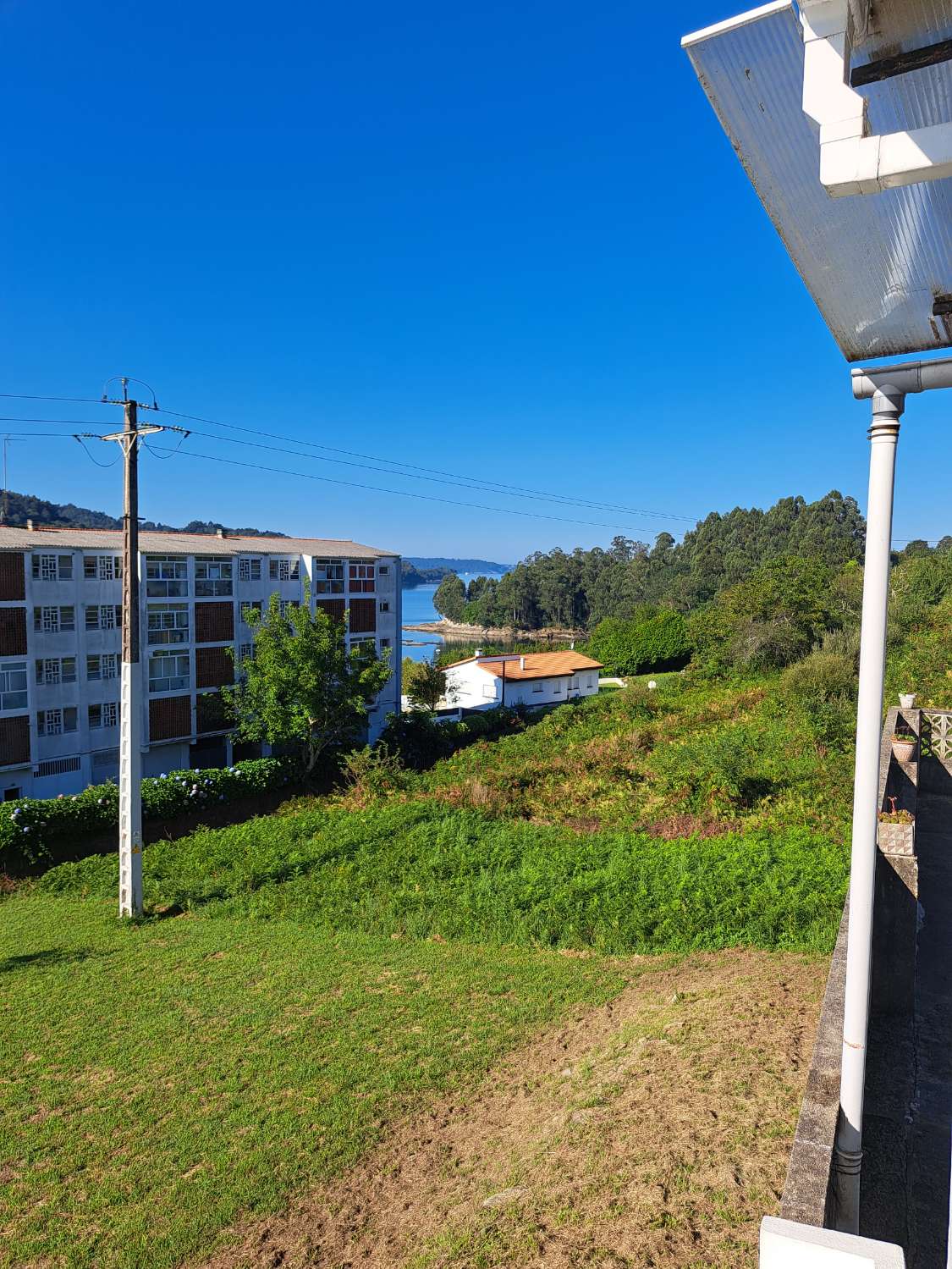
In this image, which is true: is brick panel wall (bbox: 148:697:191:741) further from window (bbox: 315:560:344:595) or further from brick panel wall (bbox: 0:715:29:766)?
window (bbox: 315:560:344:595)

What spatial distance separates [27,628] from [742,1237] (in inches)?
1012

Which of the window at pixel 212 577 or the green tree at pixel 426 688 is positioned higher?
the window at pixel 212 577

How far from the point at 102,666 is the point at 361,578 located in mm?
13433

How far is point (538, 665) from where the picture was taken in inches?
2021

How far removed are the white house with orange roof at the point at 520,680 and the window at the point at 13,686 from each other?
26400 mm

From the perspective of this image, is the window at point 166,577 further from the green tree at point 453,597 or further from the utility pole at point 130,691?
the green tree at point 453,597

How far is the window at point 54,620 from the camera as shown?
24.8 m

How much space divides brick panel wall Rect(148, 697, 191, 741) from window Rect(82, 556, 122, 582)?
183 inches

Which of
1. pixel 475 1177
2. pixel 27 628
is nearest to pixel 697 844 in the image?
pixel 475 1177

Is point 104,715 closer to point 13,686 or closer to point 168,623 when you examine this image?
point 13,686

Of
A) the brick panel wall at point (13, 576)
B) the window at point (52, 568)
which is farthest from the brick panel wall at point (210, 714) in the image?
the brick panel wall at point (13, 576)

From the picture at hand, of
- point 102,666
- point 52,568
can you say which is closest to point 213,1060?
point 52,568

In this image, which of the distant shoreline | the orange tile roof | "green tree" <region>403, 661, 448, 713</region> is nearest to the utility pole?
"green tree" <region>403, 661, 448, 713</region>

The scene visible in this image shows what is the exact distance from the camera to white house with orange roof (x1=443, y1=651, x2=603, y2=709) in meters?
49.3
